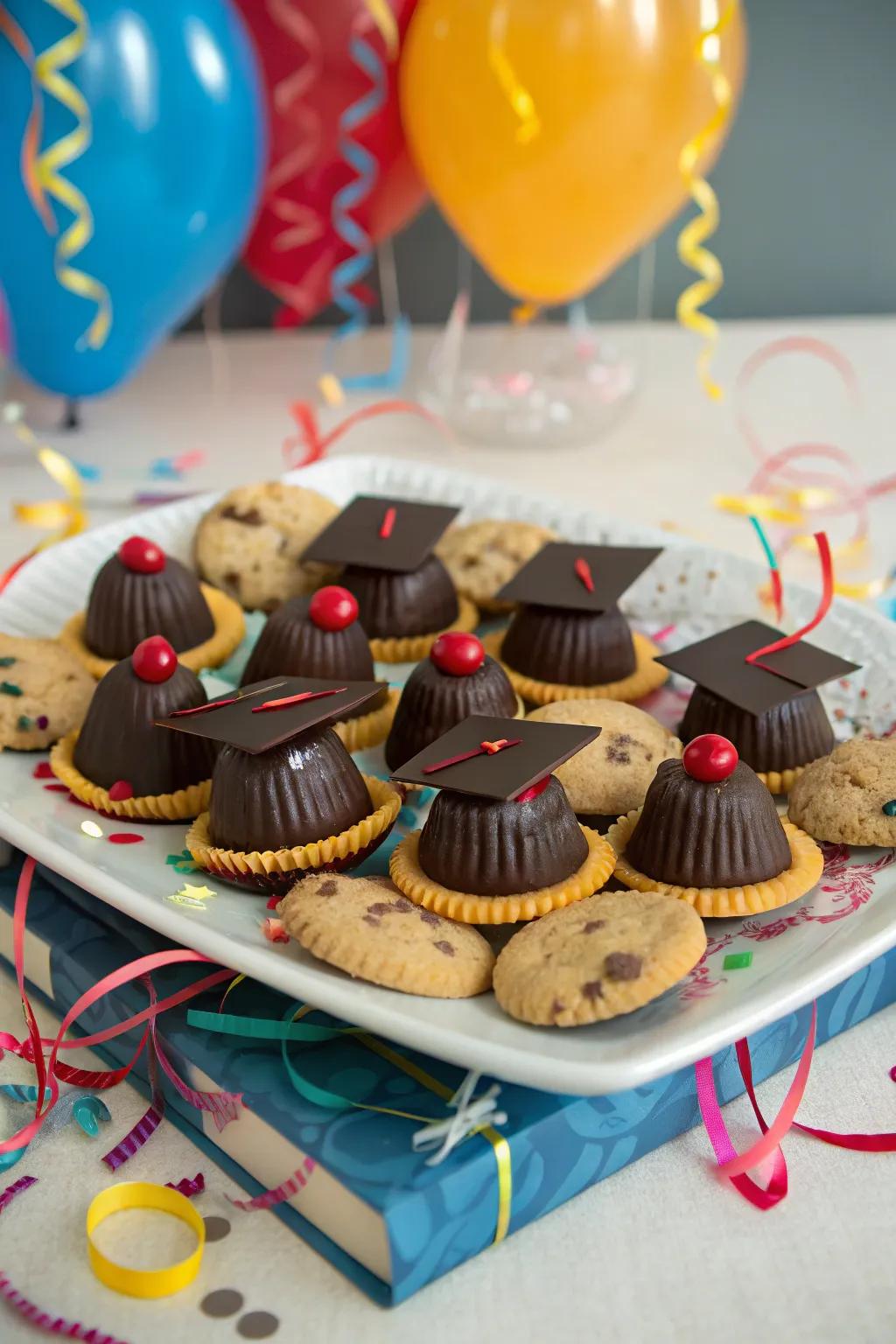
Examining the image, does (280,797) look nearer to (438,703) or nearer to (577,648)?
(438,703)

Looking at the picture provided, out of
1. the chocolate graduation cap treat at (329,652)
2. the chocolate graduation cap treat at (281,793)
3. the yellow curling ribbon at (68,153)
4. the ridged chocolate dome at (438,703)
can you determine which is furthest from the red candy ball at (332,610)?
the yellow curling ribbon at (68,153)

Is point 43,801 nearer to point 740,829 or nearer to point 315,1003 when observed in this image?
point 315,1003

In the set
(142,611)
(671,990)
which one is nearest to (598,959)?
(671,990)

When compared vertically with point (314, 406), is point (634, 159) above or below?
above

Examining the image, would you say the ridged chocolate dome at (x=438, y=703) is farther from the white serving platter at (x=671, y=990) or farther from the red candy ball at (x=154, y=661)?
the red candy ball at (x=154, y=661)

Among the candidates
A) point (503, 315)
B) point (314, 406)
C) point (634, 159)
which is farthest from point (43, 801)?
point (503, 315)

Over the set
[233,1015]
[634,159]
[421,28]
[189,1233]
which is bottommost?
[189,1233]

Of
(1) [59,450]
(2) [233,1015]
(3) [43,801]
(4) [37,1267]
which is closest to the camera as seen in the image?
(4) [37,1267]

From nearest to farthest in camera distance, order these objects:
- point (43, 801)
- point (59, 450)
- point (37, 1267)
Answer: point (37, 1267)
point (43, 801)
point (59, 450)
